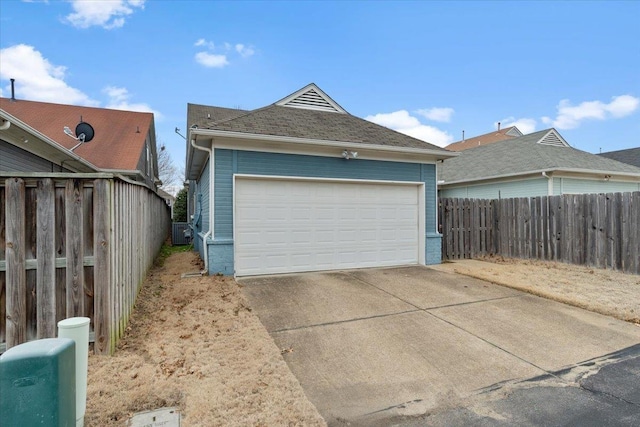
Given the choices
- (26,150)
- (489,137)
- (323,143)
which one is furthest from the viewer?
(489,137)

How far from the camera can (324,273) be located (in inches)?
300

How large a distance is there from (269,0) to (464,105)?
39.5 ft

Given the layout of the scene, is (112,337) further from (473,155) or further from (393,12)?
(473,155)

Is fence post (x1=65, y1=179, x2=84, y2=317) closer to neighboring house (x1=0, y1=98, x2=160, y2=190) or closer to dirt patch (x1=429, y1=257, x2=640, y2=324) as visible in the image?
neighboring house (x1=0, y1=98, x2=160, y2=190)

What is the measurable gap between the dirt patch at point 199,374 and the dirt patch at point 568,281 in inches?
203

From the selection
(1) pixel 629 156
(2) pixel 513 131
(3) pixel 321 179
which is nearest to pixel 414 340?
(3) pixel 321 179

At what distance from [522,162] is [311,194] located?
9788mm

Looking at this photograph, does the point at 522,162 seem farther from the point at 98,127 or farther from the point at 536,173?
the point at 98,127

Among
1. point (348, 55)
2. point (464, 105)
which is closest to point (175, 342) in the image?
point (348, 55)

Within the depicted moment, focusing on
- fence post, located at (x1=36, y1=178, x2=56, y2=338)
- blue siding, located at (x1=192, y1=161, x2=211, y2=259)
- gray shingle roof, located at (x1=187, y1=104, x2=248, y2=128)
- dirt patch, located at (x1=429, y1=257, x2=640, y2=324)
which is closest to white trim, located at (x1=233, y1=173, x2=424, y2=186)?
blue siding, located at (x1=192, y1=161, x2=211, y2=259)

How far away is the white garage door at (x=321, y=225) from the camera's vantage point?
7.24 metres

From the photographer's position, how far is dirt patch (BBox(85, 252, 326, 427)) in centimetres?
245

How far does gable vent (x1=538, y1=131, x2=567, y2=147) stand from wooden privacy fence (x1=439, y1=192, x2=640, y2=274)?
6285mm

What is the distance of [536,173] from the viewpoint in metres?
11.8
